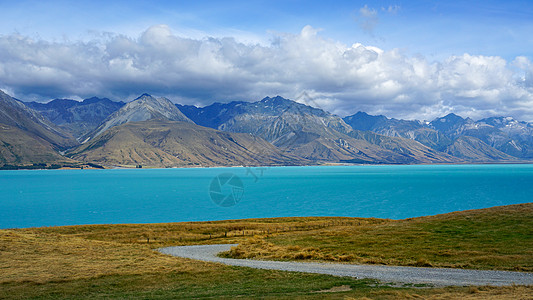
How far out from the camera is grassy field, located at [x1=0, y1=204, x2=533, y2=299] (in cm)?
2672

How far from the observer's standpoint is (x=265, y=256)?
45719 millimetres

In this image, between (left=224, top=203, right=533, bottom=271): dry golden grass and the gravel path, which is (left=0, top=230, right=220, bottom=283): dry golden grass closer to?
the gravel path

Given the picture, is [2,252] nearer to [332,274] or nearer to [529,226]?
[332,274]

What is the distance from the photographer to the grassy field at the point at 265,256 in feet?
87.7

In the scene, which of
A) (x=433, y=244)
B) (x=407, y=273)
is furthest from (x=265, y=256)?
(x=433, y=244)

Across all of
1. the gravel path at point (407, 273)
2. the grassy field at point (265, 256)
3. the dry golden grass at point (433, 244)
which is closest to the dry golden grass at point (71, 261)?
the grassy field at point (265, 256)

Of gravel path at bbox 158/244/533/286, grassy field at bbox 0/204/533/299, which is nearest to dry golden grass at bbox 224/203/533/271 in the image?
grassy field at bbox 0/204/533/299

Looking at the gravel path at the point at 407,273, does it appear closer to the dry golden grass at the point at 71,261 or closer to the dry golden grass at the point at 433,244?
the dry golden grass at the point at 433,244

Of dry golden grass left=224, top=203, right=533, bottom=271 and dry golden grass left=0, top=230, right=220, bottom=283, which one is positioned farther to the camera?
dry golden grass left=224, top=203, right=533, bottom=271

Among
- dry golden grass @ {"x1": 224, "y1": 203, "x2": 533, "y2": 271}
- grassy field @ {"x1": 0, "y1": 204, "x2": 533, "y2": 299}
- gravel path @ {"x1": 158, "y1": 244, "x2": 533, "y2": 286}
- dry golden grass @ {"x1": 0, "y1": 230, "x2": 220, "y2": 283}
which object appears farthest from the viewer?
dry golden grass @ {"x1": 224, "y1": 203, "x2": 533, "y2": 271}

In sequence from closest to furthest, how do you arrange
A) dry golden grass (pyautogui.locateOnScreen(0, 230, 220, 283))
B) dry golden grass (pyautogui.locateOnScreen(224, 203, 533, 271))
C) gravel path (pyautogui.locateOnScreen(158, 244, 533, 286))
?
gravel path (pyautogui.locateOnScreen(158, 244, 533, 286)), dry golden grass (pyautogui.locateOnScreen(0, 230, 220, 283)), dry golden grass (pyautogui.locateOnScreen(224, 203, 533, 271))

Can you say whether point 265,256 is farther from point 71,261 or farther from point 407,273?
point 71,261

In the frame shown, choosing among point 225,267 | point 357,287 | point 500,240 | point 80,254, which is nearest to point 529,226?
point 500,240

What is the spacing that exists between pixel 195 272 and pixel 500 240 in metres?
34.7
